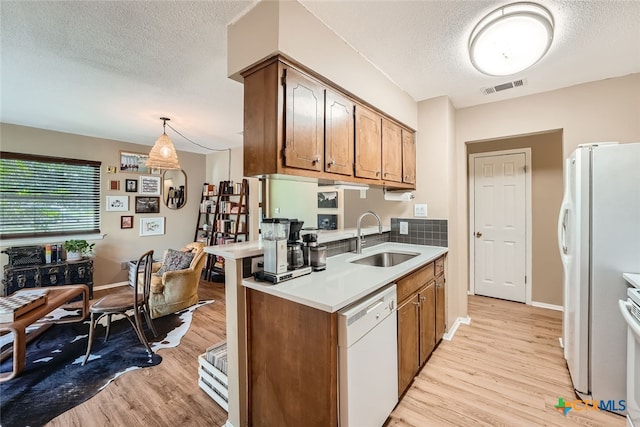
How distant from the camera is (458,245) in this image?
302 cm

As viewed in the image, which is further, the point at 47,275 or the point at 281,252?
the point at 47,275

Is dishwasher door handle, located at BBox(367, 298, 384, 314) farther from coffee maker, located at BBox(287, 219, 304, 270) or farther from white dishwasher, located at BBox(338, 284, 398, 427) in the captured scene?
coffee maker, located at BBox(287, 219, 304, 270)

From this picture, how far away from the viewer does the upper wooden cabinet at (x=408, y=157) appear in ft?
9.07

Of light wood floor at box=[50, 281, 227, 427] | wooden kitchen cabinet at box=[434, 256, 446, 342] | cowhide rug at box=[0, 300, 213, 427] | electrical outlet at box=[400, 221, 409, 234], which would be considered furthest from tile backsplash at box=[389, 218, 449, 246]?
cowhide rug at box=[0, 300, 213, 427]

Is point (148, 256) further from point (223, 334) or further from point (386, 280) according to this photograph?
point (386, 280)

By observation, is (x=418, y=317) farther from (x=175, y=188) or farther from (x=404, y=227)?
(x=175, y=188)

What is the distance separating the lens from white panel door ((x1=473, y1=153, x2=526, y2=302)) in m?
3.60

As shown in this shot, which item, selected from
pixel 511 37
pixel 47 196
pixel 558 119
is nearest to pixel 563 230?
pixel 558 119

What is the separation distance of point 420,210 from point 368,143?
3.73 feet

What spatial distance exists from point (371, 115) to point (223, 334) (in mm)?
2623

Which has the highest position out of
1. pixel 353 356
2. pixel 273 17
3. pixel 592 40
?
pixel 592 40

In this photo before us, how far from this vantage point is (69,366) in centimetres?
227

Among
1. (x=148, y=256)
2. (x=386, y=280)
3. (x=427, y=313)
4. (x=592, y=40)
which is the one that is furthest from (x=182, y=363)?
(x=592, y=40)

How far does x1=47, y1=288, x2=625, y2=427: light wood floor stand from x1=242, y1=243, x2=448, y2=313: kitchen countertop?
912 mm
